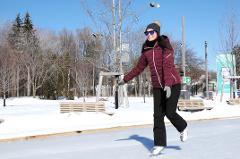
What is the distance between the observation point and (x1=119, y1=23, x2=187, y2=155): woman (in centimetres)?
522

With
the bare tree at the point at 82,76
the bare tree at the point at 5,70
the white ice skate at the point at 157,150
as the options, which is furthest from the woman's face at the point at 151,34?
the bare tree at the point at 82,76

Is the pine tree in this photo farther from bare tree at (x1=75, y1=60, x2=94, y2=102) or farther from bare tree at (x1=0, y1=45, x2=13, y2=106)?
bare tree at (x1=75, y1=60, x2=94, y2=102)

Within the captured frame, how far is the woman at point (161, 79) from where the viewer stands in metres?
5.22

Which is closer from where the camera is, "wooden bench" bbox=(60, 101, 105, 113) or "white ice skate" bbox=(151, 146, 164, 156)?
"white ice skate" bbox=(151, 146, 164, 156)

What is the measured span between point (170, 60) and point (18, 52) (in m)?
52.0

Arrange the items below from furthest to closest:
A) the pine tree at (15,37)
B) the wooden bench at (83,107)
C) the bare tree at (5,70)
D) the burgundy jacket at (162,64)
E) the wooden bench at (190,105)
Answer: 1. the pine tree at (15,37)
2. the bare tree at (5,70)
3. the wooden bench at (190,105)
4. the wooden bench at (83,107)
5. the burgundy jacket at (162,64)

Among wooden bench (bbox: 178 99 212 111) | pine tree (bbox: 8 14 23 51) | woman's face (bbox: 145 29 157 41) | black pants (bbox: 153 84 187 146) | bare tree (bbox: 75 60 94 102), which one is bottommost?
wooden bench (bbox: 178 99 212 111)

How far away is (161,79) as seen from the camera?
525 cm

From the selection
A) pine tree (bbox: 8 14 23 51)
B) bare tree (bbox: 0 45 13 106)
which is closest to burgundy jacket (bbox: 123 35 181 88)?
bare tree (bbox: 0 45 13 106)

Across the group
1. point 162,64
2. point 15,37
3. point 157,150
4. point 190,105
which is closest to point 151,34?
point 162,64

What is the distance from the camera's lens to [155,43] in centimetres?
531

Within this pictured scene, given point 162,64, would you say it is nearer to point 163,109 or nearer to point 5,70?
point 163,109

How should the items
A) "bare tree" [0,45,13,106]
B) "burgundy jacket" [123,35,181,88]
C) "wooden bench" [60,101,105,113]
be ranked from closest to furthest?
"burgundy jacket" [123,35,181,88]
"wooden bench" [60,101,105,113]
"bare tree" [0,45,13,106]

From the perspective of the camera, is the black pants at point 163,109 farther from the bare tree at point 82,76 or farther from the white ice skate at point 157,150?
the bare tree at point 82,76
